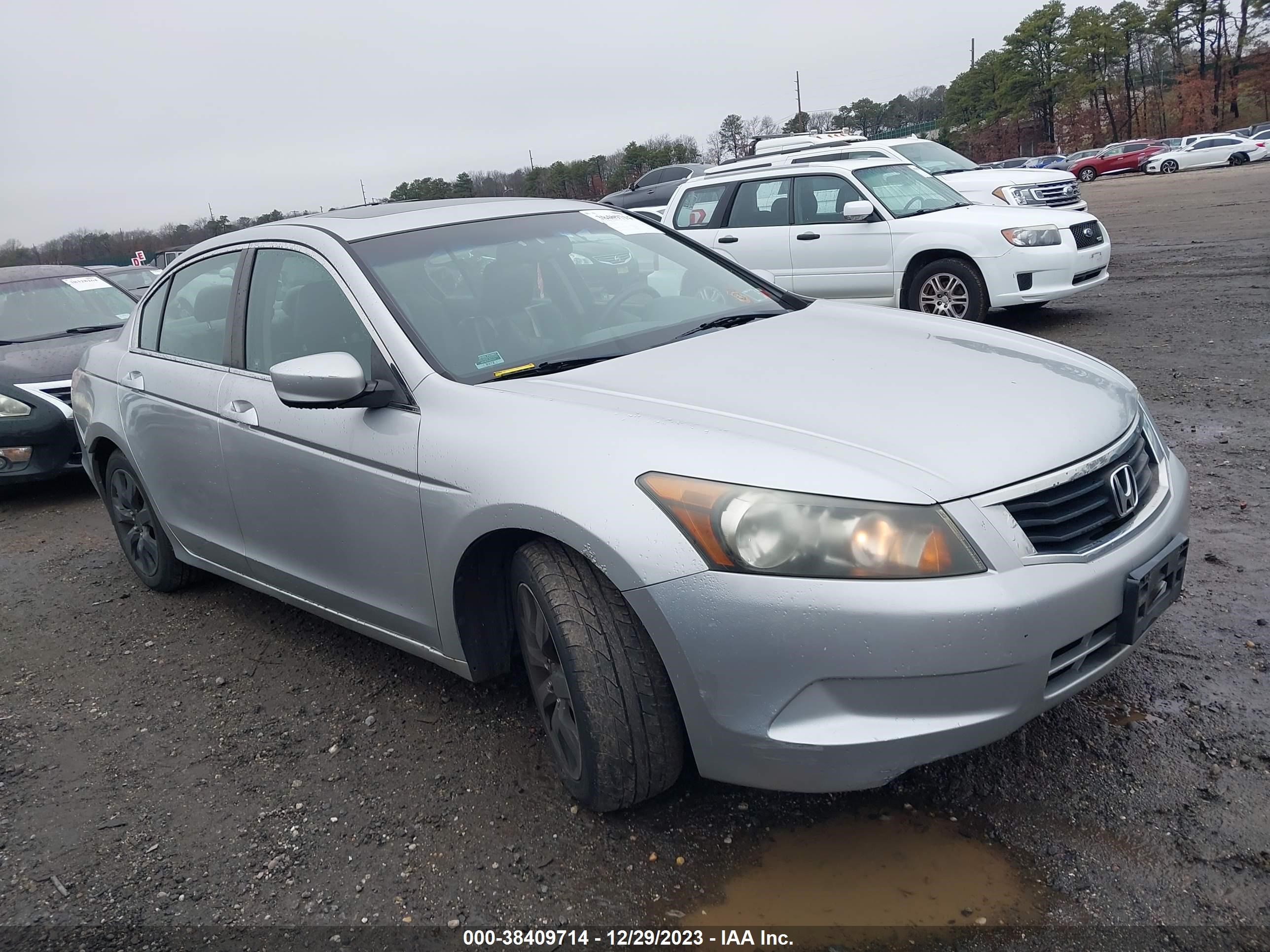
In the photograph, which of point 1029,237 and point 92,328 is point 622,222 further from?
point 92,328

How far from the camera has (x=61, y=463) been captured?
676 centimetres

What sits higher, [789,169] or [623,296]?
[789,169]

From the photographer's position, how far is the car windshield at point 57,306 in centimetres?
778

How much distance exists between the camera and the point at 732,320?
11.0 ft

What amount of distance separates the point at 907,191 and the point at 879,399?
7.30 meters

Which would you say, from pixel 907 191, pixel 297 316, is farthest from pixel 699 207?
pixel 297 316

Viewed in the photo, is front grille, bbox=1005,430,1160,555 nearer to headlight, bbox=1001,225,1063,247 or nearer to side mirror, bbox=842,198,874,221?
headlight, bbox=1001,225,1063,247

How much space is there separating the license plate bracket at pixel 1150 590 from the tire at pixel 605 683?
106 cm

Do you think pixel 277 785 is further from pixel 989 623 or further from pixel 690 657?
pixel 989 623

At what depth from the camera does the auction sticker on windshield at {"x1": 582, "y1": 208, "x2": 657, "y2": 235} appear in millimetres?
3873

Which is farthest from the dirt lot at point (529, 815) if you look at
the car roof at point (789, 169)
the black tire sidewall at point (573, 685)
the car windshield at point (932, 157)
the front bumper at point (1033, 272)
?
the car windshield at point (932, 157)

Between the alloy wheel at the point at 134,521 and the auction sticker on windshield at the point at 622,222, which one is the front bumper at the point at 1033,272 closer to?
the auction sticker on windshield at the point at 622,222

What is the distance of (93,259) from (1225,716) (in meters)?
26.4

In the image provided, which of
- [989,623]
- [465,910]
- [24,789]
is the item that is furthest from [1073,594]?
[24,789]
